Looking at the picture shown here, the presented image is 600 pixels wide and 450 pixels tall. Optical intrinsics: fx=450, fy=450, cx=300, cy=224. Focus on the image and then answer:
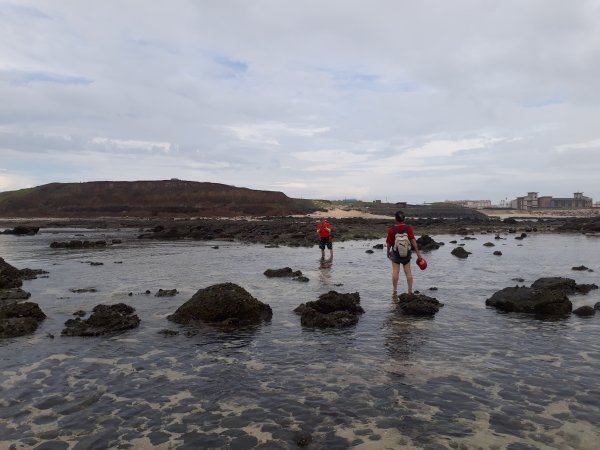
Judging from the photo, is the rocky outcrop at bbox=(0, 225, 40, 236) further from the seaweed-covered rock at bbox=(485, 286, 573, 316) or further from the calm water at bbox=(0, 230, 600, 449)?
the seaweed-covered rock at bbox=(485, 286, 573, 316)

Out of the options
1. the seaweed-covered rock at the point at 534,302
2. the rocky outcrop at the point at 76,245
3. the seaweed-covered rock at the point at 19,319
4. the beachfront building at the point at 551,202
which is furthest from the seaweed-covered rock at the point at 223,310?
the beachfront building at the point at 551,202

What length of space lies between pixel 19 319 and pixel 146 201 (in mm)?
79649

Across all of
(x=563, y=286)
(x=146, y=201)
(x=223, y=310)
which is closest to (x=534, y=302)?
(x=563, y=286)

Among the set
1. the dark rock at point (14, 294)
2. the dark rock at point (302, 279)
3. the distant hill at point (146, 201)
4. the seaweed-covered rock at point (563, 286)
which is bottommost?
the dark rock at point (14, 294)

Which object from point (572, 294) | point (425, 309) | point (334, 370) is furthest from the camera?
point (572, 294)

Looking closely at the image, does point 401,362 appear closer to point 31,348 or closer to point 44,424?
point 44,424

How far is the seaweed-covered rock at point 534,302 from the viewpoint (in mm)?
11615

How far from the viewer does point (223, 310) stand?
11.0 m

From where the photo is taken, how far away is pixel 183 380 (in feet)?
24.4

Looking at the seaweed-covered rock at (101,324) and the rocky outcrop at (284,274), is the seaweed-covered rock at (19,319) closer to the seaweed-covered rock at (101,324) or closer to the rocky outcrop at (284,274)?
the seaweed-covered rock at (101,324)

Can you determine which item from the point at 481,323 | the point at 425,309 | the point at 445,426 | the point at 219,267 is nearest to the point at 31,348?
the point at 445,426

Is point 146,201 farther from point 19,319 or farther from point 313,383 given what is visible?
point 313,383

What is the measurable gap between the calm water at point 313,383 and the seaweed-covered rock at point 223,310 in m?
0.52

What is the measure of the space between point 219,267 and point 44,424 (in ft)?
52.5
